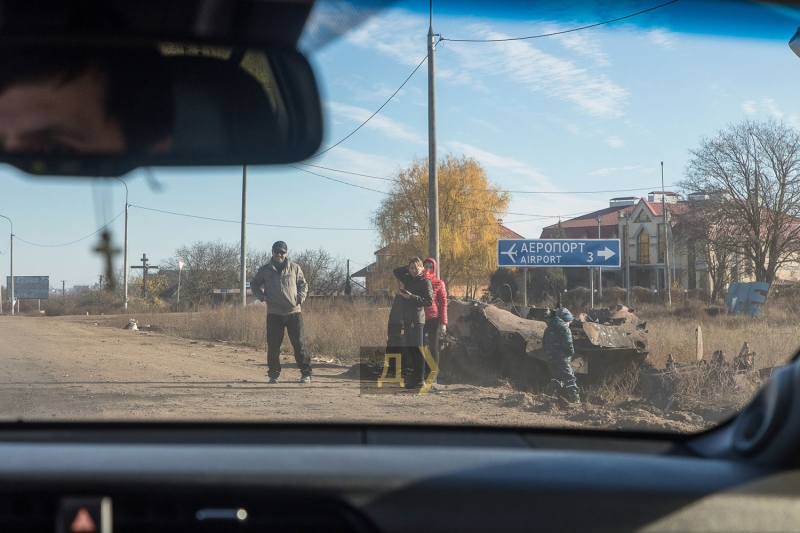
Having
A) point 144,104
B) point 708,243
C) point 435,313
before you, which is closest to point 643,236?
point 708,243

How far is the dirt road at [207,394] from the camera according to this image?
17.5 feet

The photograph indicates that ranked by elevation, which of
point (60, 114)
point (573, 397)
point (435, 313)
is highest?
point (60, 114)

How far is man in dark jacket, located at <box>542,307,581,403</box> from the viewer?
297 inches

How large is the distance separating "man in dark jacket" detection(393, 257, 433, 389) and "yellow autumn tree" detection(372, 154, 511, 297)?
136cm

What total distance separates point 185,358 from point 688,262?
16920 millimetres

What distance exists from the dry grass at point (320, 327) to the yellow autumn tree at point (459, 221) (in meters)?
1.44

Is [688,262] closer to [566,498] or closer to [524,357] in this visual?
[524,357]

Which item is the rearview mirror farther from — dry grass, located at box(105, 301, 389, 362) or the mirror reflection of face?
dry grass, located at box(105, 301, 389, 362)

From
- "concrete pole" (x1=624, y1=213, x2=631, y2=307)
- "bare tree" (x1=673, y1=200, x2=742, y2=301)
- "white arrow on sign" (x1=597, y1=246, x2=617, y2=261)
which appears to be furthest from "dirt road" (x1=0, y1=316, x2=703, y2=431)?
"bare tree" (x1=673, y1=200, x2=742, y2=301)

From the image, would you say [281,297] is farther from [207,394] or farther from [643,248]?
[643,248]

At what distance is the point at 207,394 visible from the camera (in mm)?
6742

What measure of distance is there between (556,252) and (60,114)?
974cm

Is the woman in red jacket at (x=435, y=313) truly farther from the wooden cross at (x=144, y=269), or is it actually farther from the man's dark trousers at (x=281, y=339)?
the wooden cross at (x=144, y=269)

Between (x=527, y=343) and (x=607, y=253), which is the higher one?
(x=607, y=253)
